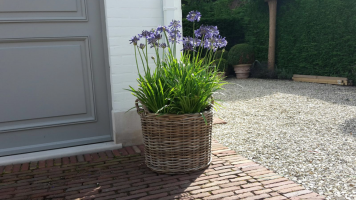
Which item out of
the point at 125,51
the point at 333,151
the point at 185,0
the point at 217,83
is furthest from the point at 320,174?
the point at 185,0

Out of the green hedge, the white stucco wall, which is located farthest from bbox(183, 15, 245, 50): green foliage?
the white stucco wall

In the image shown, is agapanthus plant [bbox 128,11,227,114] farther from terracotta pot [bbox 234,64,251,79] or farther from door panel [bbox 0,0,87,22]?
terracotta pot [bbox 234,64,251,79]

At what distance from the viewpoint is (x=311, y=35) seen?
332 inches

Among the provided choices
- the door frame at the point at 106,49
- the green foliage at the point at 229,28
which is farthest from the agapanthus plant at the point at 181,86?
the green foliage at the point at 229,28

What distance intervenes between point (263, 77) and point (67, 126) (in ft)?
25.2

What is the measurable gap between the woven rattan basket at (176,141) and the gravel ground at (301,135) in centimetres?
37

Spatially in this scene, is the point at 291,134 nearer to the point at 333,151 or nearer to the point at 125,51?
the point at 333,151

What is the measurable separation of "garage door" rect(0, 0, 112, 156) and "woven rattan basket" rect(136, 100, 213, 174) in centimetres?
86

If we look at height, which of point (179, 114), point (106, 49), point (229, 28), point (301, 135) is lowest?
point (301, 135)

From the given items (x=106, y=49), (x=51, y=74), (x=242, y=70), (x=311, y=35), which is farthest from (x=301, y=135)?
(x=242, y=70)

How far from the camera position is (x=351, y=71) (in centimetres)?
740

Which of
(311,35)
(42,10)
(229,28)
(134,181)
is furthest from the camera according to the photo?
(229,28)

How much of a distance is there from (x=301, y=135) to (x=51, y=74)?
109 inches

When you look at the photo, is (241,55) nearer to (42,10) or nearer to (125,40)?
(125,40)
